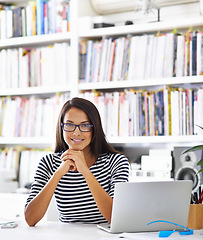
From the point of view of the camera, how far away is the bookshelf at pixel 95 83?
2807 millimetres

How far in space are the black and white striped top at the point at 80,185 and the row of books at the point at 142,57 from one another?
923mm

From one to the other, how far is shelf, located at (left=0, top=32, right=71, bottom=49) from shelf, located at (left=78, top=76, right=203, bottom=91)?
0.37 metres

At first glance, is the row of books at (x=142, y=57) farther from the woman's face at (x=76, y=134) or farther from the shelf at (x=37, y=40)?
the woman's face at (x=76, y=134)

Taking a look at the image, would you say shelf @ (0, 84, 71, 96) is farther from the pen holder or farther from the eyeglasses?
the pen holder

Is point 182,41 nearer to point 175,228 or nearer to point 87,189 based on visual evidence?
point 87,189

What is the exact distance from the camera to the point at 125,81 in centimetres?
291

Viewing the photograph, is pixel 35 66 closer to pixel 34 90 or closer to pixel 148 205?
pixel 34 90

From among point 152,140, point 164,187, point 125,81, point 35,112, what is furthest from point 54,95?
point 164,187

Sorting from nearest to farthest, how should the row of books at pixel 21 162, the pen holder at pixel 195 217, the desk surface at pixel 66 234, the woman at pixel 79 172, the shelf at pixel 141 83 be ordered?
the desk surface at pixel 66 234, the pen holder at pixel 195 217, the woman at pixel 79 172, the shelf at pixel 141 83, the row of books at pixel 21 162

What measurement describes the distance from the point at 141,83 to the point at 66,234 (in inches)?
57.2

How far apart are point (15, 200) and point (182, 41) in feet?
5.10

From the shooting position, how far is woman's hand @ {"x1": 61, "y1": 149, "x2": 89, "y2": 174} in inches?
75.5

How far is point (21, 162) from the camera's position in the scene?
3.32m

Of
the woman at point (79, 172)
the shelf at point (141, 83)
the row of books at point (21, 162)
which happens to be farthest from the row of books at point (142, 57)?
the woman at point (79, 172)
